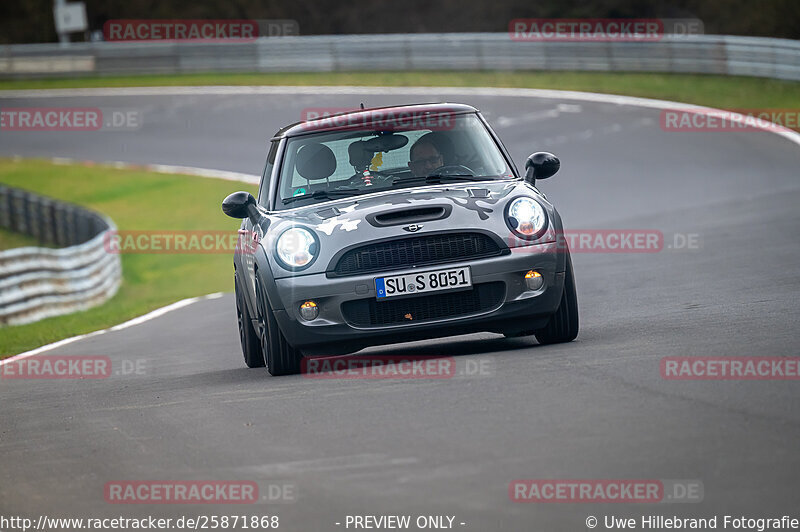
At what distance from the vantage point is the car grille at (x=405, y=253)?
8430mm

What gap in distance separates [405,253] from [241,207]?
1.48m

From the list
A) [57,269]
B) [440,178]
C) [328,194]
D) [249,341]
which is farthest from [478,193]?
[57,269]

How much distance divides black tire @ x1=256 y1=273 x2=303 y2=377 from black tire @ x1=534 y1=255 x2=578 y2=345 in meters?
1.50

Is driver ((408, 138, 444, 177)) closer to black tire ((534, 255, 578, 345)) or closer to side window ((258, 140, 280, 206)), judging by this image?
side window ((258, 140, 280, 206))

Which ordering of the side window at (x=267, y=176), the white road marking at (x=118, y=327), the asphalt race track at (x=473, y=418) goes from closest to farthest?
the asphalt race track at (x=473, y=418)
the side window at (x=267, y=176)
the white road marking at (x=118, y=327)

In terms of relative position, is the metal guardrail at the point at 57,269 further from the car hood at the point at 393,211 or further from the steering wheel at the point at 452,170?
the car hood at the point at 393,211

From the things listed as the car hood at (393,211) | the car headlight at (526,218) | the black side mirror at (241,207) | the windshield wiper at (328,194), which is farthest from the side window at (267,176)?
the car headlight at (526,218)

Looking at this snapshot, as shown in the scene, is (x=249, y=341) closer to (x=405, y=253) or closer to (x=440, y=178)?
(x=440, y=178)

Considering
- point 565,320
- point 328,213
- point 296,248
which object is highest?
point 328,213

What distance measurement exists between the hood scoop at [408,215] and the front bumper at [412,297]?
0.29m

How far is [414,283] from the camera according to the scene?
27.5ft

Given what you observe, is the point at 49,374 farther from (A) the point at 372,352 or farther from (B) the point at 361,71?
(B) the point at 361,71

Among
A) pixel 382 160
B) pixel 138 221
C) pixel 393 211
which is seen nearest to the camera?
pixel 393 211

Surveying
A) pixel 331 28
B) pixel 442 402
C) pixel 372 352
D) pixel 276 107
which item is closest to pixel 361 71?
pixel 276 107
